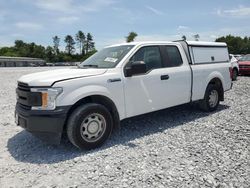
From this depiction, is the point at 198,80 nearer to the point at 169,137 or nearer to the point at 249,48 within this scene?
the point at 169,137

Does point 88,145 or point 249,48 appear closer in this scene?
point 88,145

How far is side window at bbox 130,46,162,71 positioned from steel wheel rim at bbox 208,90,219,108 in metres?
2.24

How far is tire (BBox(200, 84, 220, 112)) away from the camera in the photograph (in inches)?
265

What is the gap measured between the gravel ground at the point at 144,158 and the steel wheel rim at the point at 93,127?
0.26 metres

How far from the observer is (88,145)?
4.38m

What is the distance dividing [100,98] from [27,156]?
159 centimetres

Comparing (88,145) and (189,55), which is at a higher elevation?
(189,55)

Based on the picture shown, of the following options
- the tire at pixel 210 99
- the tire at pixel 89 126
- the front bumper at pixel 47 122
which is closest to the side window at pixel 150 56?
the tire at pixel 89 126

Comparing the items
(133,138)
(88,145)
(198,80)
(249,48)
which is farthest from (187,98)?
(249,48)

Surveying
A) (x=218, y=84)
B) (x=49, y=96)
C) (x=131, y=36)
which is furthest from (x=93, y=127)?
(x=131, y=36)

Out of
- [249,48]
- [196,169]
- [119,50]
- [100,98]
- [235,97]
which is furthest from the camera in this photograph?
[249,48]

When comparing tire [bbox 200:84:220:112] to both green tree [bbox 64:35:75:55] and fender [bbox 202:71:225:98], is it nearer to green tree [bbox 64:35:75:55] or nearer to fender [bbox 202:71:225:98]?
fender [bbox 202:71:225:98]

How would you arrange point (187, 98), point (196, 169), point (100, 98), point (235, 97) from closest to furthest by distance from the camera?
point (196, 169), point (100, 98), point (187, 98), point (235, 97)

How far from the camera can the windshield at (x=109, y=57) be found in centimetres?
497
